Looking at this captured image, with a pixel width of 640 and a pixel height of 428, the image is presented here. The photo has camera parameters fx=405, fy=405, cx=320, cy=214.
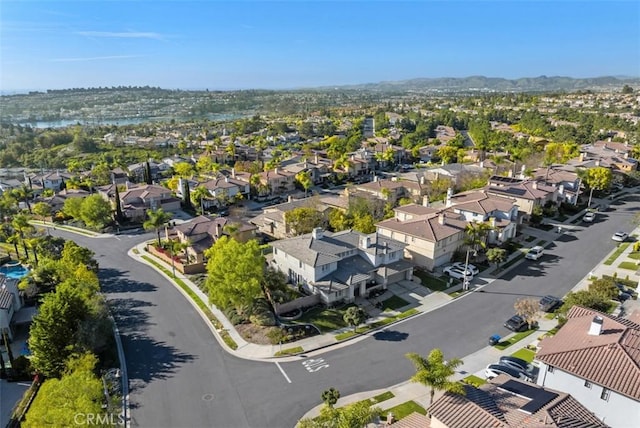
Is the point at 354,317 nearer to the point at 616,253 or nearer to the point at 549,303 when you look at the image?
the point at 549,303

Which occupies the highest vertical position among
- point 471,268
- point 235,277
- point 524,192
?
point 524,192

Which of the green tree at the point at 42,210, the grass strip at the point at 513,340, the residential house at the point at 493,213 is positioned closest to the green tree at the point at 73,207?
the green tree at the point at 42,210

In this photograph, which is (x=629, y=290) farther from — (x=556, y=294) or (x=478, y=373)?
(x=478, y=373)

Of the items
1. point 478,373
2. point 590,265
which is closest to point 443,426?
point 478,373

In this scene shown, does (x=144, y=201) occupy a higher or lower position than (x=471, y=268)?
higher

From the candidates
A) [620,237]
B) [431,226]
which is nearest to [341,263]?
[431,226]

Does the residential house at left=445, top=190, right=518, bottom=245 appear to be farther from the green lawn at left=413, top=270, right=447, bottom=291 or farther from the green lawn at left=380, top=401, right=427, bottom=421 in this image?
the green lawn at left=380, top=401, right=427, bottom=421

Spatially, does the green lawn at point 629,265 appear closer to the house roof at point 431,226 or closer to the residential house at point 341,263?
the house roof at point 431,226

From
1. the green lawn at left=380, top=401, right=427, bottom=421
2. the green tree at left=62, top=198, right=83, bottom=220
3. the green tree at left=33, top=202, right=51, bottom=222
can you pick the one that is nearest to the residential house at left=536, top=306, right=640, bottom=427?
the green lawn at left=380, top=401, right=427, bottom=421
